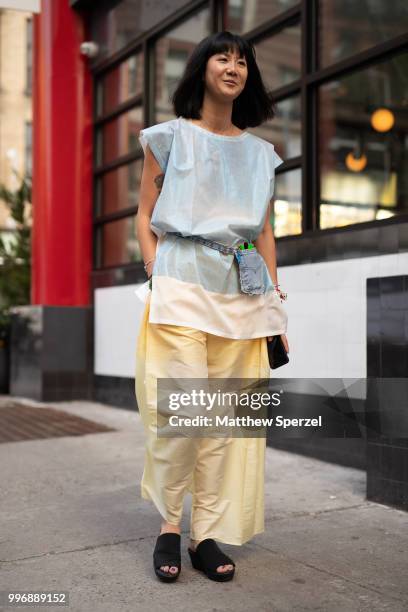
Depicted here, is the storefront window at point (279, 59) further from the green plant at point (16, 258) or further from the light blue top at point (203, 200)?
the green plant at point (16, 258)

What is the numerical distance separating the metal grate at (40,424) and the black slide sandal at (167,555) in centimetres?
344

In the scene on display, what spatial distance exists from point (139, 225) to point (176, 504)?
1095mm

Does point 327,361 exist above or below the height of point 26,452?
above

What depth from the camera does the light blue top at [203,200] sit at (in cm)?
288

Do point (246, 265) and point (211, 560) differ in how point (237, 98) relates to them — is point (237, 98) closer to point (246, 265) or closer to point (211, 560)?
point (246, 265)

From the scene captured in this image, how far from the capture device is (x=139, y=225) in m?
3.06

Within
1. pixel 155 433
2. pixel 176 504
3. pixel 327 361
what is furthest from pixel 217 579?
pixel 327 361

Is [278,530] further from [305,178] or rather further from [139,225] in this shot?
[305,178]

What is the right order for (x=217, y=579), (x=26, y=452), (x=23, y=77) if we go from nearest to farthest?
(x=217, y=579) → (x=26, y=452) → (x=23, y=77)

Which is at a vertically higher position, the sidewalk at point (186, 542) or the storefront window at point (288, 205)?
the storefront window at point (288, 205)

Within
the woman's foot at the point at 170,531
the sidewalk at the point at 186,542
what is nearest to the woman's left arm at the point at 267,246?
the woman's foot at the point at 170,531

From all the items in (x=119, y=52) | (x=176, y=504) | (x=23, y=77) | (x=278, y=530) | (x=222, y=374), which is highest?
(x=23, y=77)

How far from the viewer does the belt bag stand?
290 cm

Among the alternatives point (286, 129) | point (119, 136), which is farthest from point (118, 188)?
point (286, 129)
